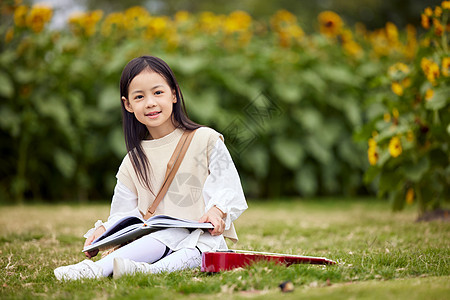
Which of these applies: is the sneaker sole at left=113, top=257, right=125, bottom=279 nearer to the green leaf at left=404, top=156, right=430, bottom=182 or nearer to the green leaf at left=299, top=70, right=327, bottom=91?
the green leaf at left=404, top=156, right=430, bottom=182

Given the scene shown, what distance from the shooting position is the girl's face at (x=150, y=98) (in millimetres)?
2850

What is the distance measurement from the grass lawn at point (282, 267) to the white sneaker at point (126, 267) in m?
0.06

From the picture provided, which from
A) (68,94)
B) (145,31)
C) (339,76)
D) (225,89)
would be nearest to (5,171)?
(68,94)

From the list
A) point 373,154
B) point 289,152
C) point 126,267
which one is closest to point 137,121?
point 126,267

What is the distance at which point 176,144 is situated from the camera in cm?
291

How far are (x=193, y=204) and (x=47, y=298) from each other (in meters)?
0.96

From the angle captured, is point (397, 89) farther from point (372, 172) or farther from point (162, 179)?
point (162, 179)

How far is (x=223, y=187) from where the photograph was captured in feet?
9.09

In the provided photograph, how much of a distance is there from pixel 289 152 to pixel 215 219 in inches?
188

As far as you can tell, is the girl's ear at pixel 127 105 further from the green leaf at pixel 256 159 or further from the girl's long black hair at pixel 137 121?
the green leaf at pixel 256 159

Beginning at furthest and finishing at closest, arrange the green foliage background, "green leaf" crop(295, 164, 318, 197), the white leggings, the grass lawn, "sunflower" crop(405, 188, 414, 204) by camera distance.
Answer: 1. "green leaf" crop(295, 164, 318, 197)
2. the green foliage background
3. "sunflower" crop(405, 188, 414, 204)
4. the white leggings
5. the grass lawn

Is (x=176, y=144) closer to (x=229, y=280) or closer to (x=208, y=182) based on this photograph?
(x=208, y=182)

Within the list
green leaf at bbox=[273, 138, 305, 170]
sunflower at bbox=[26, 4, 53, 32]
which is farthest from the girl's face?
green leaf at bbox=[273, 138, 305, 170]

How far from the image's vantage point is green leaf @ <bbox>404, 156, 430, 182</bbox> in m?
4.43
